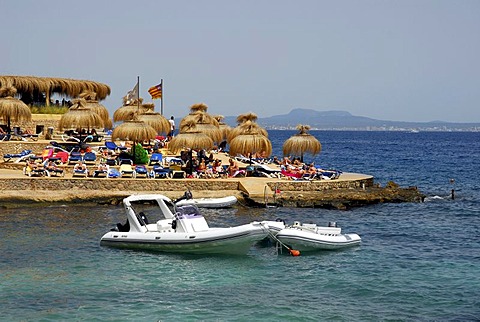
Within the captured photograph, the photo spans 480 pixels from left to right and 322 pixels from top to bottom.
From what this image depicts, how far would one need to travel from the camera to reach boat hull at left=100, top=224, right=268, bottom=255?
2014cm

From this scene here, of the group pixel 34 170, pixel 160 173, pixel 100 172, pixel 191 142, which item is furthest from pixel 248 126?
pixel 34 170

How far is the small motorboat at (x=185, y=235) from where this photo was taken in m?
20.2

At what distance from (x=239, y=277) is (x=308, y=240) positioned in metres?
3.55

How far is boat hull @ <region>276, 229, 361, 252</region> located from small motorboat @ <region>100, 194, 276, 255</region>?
685mm

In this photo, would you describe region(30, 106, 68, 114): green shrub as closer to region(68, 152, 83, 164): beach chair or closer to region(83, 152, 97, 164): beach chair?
region(68, 152, 83, 164): beach chair

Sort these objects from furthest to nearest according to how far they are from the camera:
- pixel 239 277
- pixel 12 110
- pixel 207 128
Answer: pixel 207 128, pixel 12 110, pixel 239 277

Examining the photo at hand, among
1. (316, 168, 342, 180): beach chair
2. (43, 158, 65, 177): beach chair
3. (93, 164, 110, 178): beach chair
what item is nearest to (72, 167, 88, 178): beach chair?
(93, 164, 110, 178): beach chair

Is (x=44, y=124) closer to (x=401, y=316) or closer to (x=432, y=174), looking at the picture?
(x=432, y=174)

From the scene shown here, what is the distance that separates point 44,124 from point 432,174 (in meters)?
29.2

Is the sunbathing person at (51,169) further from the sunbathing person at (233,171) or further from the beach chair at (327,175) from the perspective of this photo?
the beach chair at (327,175)

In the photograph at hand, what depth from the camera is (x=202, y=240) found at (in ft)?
66.7

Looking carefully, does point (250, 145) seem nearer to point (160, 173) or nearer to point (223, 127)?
point (160, 173)

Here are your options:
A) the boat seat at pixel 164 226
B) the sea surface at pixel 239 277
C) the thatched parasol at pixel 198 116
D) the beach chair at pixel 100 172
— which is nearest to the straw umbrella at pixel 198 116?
the thatched parasol at pixel 198 116

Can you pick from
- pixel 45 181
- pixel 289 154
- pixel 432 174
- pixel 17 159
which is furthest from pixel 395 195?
pixel 432 174
